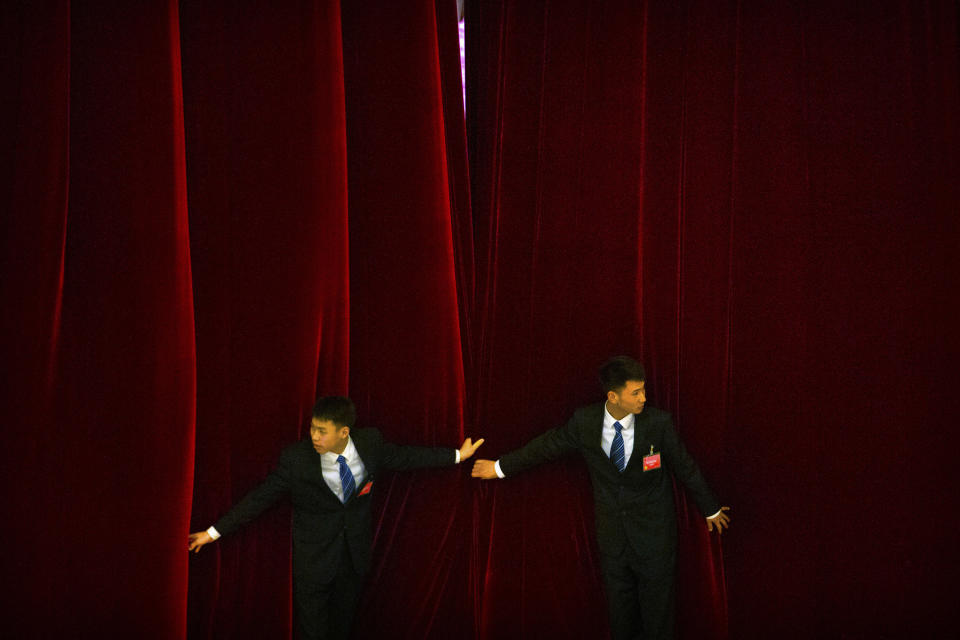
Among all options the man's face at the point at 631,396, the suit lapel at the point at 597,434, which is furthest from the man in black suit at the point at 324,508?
the man's face at the point at 631,396

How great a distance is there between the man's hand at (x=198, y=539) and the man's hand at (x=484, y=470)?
0.93 metres

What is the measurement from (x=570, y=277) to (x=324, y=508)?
1238mm

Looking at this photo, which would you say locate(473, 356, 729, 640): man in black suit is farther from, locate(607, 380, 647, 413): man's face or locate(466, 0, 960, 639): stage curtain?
locate(466, 0, 960, 639): stage curtain

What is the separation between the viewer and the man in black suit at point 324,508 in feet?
7.54

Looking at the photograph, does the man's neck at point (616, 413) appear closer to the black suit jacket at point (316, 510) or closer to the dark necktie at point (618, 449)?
the dark necktie at point (618, 449)

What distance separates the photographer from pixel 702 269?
9.12ft

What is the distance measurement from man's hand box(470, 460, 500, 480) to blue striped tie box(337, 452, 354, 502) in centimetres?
48

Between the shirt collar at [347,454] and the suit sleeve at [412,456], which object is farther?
the suit sleeve at [412,456]

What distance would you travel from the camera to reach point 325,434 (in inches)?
87.7

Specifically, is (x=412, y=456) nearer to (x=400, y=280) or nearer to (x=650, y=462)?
(x=400, y=280)

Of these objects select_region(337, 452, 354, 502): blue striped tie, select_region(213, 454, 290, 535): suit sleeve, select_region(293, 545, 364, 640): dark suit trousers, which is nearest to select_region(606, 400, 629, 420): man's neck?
select_region(337, 452, 354, 502): blue striped tie

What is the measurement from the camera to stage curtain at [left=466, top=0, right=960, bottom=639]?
277 cm

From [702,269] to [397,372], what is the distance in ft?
4.07

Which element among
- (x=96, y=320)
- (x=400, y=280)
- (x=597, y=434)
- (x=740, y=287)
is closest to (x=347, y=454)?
(x=400, y=280)
